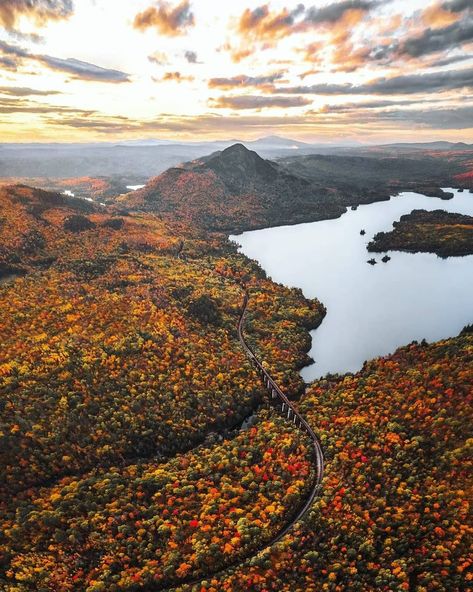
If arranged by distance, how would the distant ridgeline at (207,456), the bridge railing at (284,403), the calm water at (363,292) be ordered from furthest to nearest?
the calm water at (363,292)
the bridge railing at (284,403)
the distant ridgeline at (207,456)

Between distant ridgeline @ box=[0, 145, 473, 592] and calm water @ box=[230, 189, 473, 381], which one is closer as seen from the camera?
distant ridgeline @ box=[0, 145, 473, 592]

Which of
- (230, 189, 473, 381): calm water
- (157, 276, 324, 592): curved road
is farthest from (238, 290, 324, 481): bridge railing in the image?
(230, 189, 473, 381): calm water

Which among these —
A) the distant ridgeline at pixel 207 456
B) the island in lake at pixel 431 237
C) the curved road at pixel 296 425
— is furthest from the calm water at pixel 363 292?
the curved road at pixel 296 425

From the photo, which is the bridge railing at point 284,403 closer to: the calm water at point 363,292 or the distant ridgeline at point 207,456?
the distant ridgeline at point 207,456

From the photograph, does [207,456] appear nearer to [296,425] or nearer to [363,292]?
[296,425]

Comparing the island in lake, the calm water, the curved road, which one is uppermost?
the island in lake

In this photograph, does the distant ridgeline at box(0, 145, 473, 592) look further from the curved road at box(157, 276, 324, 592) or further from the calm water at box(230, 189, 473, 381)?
the calm water at box(230, 189, 473, 381)

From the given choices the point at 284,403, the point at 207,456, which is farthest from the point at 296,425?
the point at 207,456
